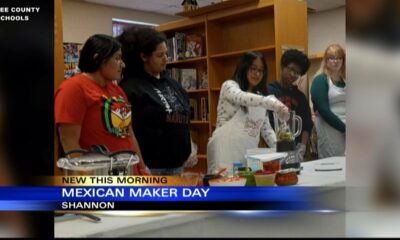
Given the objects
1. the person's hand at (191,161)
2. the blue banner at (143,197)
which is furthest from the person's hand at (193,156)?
the blue banner at (143,197)

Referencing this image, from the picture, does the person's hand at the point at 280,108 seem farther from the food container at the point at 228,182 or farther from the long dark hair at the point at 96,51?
the long dark hair at the point at 96,51

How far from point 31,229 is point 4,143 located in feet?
0.52

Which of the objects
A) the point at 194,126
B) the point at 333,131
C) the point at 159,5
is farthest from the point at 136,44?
the point at 333,131

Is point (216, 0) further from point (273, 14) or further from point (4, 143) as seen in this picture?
point (4, 143)

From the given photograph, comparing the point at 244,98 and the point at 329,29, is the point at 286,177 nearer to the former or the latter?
the point at 244,98

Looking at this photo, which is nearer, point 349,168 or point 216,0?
point 349,168

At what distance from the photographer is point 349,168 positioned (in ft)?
2.53

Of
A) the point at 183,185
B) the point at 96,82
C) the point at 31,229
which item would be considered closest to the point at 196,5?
the point at 96,82

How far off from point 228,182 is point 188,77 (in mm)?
259

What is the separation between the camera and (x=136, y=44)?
2.87ft

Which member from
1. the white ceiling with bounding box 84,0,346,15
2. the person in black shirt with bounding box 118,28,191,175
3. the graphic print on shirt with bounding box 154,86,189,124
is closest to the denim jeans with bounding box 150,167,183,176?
the person in black shirt with bounding box 118,28,191,175

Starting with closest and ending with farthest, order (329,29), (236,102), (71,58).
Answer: (329,29) → (71,58) → (236,102)

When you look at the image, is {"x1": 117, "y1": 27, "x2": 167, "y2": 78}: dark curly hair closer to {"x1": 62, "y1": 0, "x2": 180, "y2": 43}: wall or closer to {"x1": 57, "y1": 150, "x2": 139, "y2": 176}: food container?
{"x1": 62, "y1": 0, "x2": 180, "y2": 43}: wall

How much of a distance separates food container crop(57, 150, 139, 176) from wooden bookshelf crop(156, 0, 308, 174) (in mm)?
135
